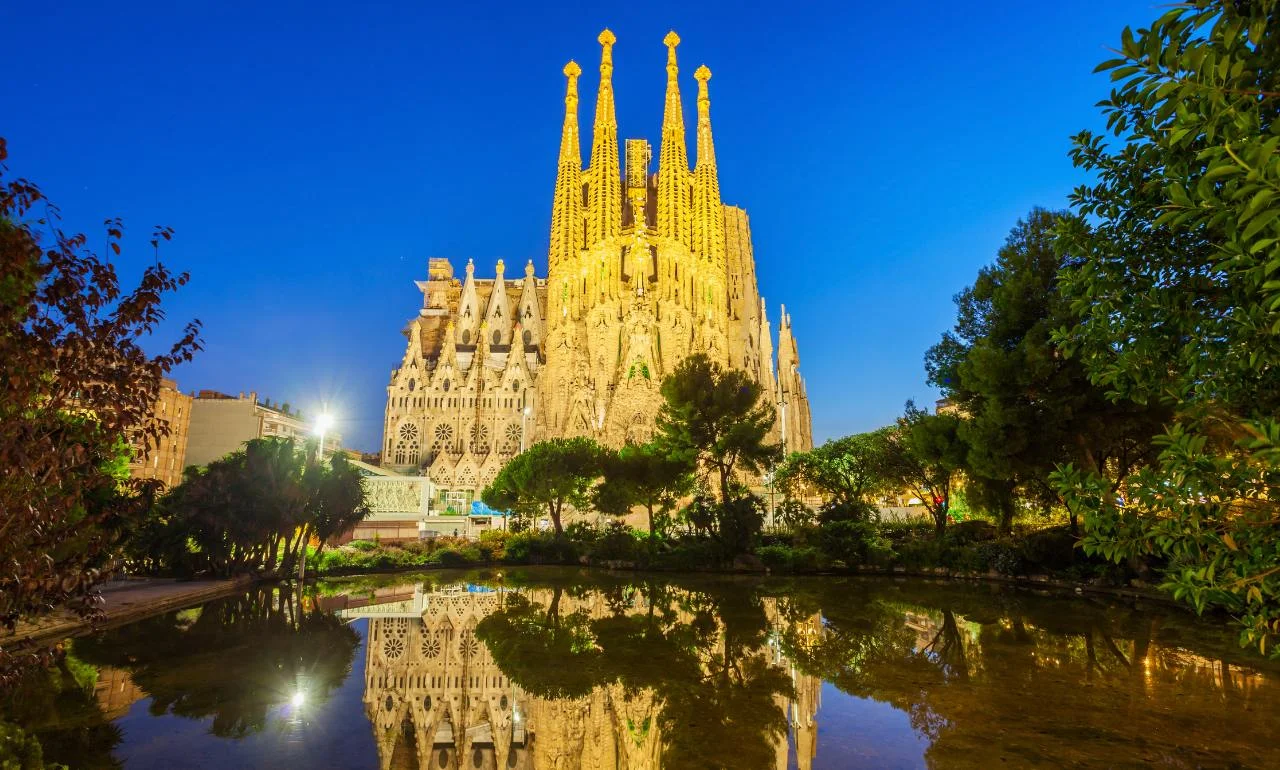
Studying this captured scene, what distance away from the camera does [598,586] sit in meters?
16.4

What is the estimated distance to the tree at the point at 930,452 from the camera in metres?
17.8

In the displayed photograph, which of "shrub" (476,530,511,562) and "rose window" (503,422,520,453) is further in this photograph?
"rose window" (503,422,520,453)

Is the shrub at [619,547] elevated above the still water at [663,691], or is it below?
above

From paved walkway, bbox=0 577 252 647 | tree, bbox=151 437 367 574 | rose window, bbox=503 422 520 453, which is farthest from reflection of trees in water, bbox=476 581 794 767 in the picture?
rose window, bbox=503 422 520 453

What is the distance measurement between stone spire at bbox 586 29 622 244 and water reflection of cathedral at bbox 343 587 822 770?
164 feet

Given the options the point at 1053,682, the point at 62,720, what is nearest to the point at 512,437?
the point at 62,720

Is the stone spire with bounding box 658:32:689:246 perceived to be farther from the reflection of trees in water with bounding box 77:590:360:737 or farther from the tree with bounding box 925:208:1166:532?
the reflection of trees in water with bounding box 77:590:360:737

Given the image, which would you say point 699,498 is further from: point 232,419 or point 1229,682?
point 232,419

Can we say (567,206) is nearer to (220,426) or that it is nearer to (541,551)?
(220,426)

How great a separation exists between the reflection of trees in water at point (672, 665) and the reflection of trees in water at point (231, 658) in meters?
2.20

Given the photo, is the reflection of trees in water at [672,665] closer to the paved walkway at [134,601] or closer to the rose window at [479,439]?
the paved walkway at [134,601]

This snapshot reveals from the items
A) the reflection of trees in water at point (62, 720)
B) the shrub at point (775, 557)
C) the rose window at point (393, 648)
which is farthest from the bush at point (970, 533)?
the reflection of trees in water at point (62, 720)

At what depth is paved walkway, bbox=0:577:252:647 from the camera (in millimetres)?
9812

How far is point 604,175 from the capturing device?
186 ft
